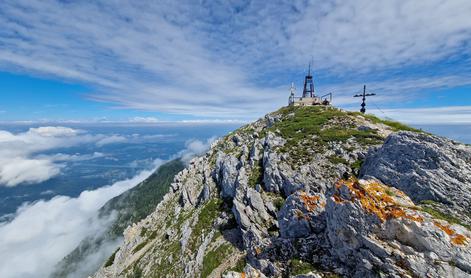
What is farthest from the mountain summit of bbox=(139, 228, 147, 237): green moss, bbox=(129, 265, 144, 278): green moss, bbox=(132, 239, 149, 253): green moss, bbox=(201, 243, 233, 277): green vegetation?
bbox=(139, 228, 147, 237): green moss

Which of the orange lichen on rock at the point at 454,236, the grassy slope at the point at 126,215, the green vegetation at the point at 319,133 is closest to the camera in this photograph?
the orange lichen on rock at the point at 454,236

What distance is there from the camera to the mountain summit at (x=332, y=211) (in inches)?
529

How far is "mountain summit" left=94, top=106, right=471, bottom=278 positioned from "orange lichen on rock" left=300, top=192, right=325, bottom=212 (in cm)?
12

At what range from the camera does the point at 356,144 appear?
3391 centimetres

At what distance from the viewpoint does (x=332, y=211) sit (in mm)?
16812

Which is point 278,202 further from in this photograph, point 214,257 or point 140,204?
point 140,204

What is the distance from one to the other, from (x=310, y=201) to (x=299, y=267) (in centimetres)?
643

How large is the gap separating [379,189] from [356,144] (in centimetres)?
1945

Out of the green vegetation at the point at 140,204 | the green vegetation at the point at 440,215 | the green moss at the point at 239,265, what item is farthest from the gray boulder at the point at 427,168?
the green vegetation at the point at 140,204

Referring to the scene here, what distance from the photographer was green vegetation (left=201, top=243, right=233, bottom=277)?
29156 mm

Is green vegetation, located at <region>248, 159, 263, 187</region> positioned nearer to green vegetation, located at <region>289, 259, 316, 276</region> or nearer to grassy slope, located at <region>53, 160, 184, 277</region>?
green vegetation, located at <region>289, 259, 316, 276</region>

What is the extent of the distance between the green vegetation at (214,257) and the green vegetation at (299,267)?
1436 centimetres

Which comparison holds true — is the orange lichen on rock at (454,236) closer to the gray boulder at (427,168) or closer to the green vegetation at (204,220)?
the gray boulder at (427,168)

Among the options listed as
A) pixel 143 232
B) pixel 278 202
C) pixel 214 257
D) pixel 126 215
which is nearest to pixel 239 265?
pixel 214 257
